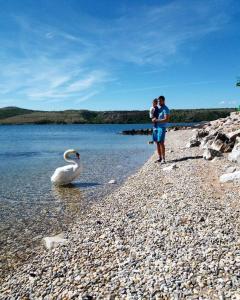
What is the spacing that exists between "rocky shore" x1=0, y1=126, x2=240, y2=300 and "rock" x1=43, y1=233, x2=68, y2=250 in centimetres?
5

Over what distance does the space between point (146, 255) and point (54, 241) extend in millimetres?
2715

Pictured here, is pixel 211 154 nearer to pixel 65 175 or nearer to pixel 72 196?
pixel 65 175

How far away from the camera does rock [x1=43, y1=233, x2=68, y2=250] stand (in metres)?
8.20

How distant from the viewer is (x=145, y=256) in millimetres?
6645

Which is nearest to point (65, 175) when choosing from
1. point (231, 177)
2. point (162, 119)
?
point (162, 119)

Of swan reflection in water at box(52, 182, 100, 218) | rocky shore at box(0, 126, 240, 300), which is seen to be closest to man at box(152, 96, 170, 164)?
swan reflection in water at box(52, 182, 100, 218)

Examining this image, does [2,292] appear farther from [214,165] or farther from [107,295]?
[214,165]

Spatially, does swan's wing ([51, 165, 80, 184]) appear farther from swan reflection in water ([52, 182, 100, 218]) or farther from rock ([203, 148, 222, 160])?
rock ([203, 148, 222, 160])

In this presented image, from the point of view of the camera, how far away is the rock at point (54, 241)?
820cm

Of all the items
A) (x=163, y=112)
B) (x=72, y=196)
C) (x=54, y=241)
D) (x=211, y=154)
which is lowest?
(x=72, y=196)

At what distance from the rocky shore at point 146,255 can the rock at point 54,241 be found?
0.05 metres

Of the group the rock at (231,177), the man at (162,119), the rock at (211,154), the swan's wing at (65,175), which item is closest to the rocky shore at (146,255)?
the rock at (231,177)

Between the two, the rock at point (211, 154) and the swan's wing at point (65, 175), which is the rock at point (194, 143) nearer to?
the rock at point (211, 154)

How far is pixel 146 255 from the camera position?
6684mm
